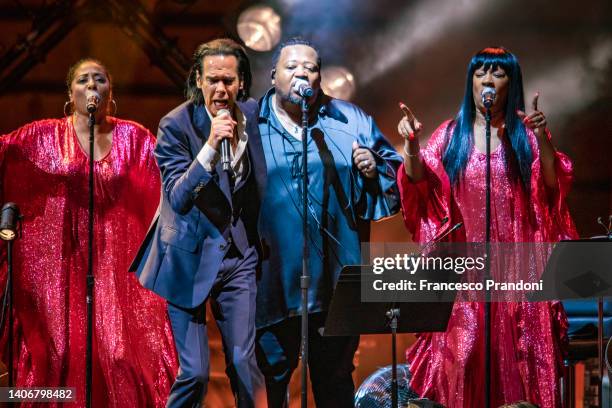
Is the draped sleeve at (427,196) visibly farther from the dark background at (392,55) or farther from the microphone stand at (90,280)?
the dark background at (392,55)

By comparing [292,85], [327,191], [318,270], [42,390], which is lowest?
[42,390]

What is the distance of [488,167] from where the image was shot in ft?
18.4

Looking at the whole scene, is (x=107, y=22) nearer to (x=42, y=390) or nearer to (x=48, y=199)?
(x=48, y=199)

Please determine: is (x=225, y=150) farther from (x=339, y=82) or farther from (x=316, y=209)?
(x=339, y=82)

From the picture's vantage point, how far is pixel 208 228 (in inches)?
208

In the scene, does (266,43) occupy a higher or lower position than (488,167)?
higher

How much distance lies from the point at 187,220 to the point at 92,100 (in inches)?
42.0

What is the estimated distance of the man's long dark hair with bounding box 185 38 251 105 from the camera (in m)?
5.43

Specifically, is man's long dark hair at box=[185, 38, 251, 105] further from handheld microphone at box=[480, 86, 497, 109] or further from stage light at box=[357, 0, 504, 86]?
stage light at box=[357, 0, 504, 86]

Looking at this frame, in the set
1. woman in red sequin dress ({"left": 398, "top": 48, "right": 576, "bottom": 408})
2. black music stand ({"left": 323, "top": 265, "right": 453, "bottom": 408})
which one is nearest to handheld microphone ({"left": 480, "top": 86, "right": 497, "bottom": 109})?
woman in red sequin dress ({"left": 398, "top": 48, "right": 576, "bottom": 408})

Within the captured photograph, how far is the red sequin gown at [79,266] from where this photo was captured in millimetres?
6172

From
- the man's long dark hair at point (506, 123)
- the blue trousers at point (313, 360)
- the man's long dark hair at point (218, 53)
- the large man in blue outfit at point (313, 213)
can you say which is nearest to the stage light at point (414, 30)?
the man's long dark hair at point (506, 123)

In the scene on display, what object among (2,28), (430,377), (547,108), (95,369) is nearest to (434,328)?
(430,377)

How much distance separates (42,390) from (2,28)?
4.09 meters
